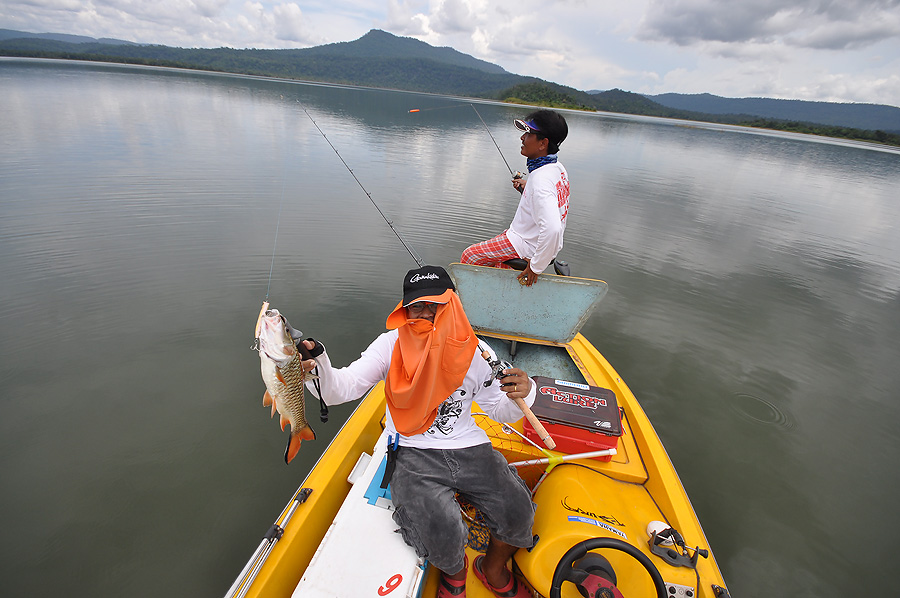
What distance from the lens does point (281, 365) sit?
1753 mm

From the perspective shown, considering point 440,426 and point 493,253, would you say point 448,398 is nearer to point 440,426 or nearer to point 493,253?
point 440,426

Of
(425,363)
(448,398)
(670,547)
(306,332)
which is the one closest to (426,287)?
(425,363)

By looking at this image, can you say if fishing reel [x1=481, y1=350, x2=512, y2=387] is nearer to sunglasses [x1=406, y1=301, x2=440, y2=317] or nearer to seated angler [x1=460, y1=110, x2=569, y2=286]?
sunglasses [x1=406, y1=301, x2=440, y2=317]

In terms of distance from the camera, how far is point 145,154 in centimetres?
1313

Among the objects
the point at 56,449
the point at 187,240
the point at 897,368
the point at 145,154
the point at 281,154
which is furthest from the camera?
the point at 281,154

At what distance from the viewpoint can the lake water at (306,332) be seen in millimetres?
3371

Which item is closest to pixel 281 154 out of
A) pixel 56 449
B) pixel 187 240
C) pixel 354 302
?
pixel 187 240

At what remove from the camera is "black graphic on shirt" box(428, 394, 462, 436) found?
216cm

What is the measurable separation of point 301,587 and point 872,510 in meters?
5.46

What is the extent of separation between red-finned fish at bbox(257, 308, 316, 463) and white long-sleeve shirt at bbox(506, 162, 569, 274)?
7.22 ft

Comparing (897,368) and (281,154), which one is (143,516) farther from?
(281,154)

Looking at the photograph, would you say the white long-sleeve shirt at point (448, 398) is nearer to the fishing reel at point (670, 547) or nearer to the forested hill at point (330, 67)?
the fishing reel at point (670, 547)

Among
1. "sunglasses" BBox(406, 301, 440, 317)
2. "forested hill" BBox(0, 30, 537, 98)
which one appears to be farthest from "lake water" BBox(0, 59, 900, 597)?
"forested hill" BBox(0, 30, 537, 98)

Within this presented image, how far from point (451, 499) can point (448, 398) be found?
20.2 inches
